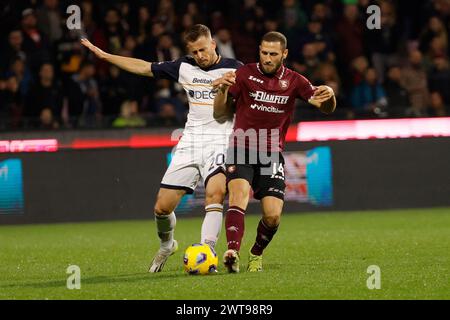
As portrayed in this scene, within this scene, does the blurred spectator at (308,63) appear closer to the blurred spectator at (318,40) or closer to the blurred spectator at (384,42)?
the blurred spectator at (318,40)

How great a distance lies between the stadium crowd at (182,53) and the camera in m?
18.0

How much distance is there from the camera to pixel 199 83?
10828 millimetres

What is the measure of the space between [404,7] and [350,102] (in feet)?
9.65

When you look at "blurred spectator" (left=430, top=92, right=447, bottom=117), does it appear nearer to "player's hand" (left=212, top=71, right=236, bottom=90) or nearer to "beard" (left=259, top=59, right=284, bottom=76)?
"beard" (left=259, top=59, right=284, bottom=76)

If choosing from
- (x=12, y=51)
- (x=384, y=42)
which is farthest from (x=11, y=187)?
(x=384, y=42)

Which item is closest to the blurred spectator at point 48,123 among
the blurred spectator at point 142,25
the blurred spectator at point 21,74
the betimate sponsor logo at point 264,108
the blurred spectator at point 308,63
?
the blurred spectator at point 21,74

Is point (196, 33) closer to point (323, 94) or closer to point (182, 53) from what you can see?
point (323, 94)

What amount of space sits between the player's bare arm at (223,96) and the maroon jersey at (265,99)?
13cm

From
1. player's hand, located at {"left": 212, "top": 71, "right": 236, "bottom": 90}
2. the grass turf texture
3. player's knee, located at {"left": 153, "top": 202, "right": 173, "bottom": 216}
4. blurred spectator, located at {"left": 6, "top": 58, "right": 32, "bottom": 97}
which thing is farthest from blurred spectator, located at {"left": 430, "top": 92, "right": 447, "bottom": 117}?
player's hand, located at {"left": 212, "top": 71, "right": 236, "bottom": 90}

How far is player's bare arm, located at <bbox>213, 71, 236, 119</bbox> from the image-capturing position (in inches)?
398

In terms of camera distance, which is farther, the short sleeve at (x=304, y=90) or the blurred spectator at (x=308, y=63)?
the blurred spectator at (x=308, y=63)

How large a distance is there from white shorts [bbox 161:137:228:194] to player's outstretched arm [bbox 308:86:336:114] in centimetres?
105

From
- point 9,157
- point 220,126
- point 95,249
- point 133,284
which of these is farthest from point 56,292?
point 9,157

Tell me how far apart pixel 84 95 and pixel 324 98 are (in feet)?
28.5
